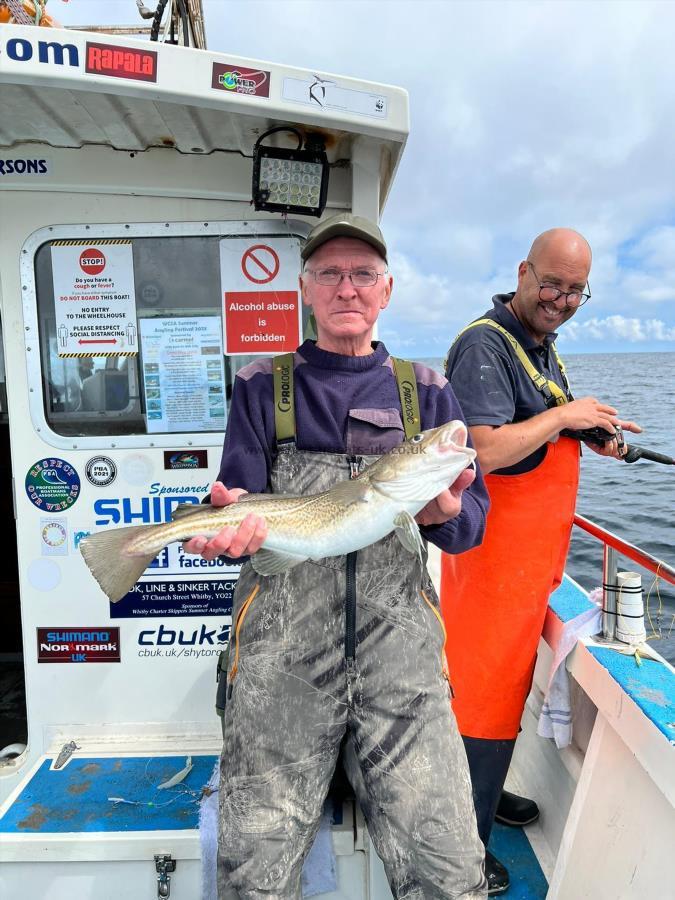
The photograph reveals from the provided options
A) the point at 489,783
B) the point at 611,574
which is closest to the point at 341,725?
the point at 489,783

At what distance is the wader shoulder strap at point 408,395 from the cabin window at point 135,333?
118cm

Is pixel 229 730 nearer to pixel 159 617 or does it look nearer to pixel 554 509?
pixel 159 617

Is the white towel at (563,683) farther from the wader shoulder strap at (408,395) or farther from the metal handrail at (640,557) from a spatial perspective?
the wader shoulder strap at (408,395)

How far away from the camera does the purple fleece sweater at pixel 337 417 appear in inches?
86.9

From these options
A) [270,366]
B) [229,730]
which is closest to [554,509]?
[270,366]

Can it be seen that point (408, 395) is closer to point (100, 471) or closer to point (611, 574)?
point (611, 574)

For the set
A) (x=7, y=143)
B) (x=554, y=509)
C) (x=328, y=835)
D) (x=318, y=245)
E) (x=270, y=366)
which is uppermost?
(x=7, y=143)

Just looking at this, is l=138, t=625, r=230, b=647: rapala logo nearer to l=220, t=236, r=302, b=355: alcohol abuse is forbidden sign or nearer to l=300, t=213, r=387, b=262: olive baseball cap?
l=220, t=236, r=302, b=355: alcohol abuse is forbidden sign

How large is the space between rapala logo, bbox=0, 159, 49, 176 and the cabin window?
0.98 ft

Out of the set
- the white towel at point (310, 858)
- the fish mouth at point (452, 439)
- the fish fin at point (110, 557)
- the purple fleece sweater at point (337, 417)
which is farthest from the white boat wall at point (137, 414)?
the fish mouth at point (452, 439)

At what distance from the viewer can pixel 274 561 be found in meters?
2.03

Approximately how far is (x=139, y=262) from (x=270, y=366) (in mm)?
1447

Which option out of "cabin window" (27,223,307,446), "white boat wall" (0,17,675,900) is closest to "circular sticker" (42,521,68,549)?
"white boat wall" (0,17,675,900)

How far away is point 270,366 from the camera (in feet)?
7.58
